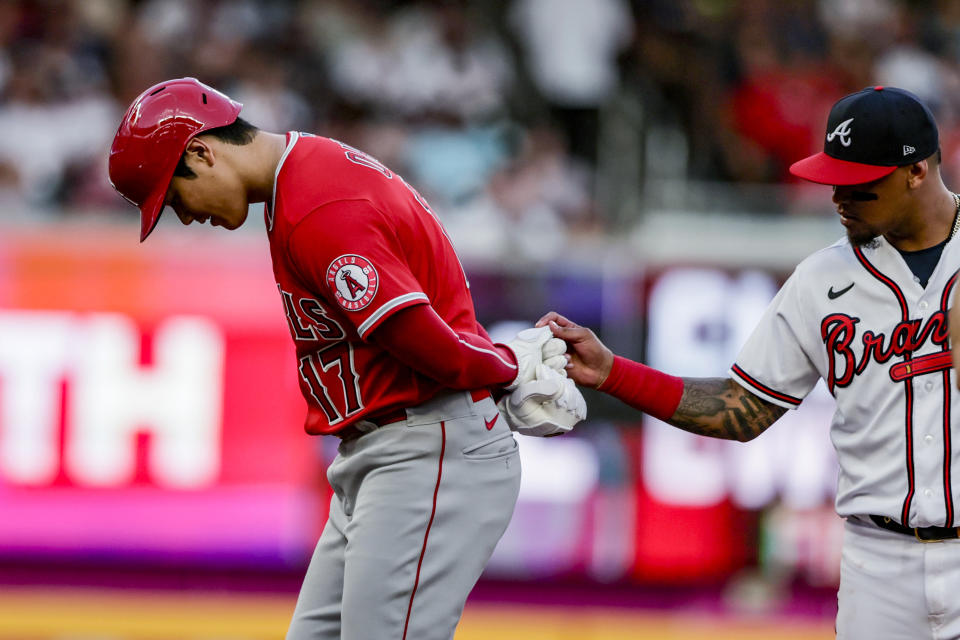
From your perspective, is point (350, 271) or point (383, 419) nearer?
point (350, 271)

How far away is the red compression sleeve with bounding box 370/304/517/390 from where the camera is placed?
2832 millimetres

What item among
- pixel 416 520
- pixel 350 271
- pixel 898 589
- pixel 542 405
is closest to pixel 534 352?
pixel 542 405

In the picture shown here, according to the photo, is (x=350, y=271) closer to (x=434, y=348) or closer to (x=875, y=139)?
(x=434, y=348)

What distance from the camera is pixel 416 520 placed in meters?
2.96

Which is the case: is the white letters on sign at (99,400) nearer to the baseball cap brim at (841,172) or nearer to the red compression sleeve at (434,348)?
the red compression sleeve at (434,348)

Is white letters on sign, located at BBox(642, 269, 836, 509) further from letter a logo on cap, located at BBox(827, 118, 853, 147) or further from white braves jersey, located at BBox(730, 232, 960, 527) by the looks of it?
letter a logo on cap, located at BBox(827, 118, 853, 147)

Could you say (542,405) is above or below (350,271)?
below

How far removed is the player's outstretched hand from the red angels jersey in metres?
0.43

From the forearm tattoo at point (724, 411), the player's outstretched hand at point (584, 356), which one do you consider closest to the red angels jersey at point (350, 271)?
the player's outstretched hand at point (584, 356)

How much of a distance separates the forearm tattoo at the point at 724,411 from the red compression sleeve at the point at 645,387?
1.0 inches

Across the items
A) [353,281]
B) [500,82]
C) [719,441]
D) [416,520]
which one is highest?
[500,82]

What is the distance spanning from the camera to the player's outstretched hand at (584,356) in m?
3.52

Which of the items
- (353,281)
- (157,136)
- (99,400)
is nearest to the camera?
(353,281)

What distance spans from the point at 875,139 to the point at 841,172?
0.11 m
